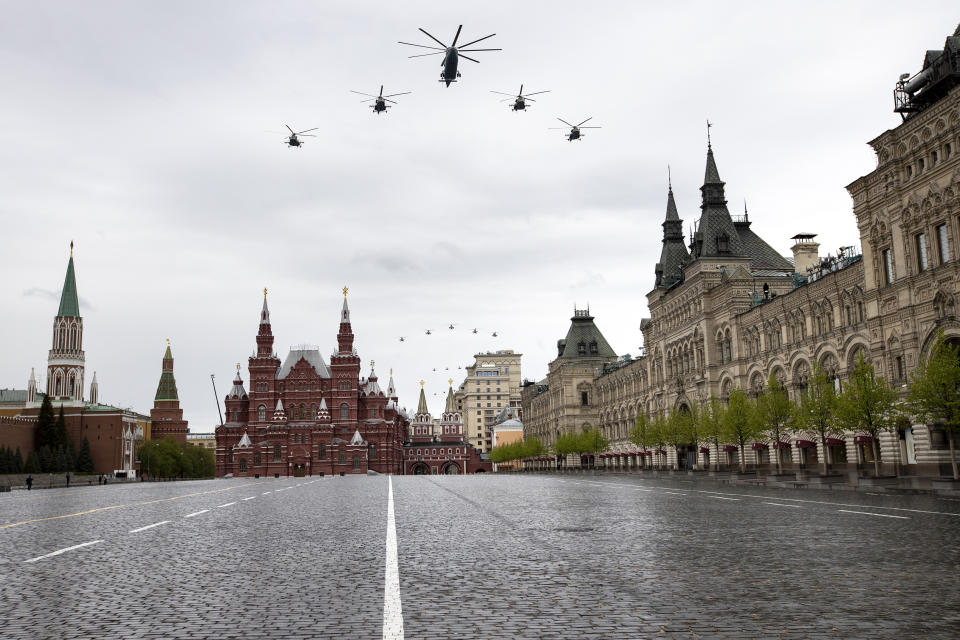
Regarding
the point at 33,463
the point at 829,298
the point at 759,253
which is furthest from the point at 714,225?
the point at 33,463

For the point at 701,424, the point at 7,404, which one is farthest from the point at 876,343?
the point at 7,404

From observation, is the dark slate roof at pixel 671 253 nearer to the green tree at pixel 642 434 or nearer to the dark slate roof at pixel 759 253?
the dark slate roof at pixel 759 253

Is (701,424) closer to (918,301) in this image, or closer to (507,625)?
(918,301)

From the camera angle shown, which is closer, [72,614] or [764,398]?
[72,614]

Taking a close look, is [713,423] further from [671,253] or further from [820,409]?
[671,253]

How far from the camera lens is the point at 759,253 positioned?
67.2m

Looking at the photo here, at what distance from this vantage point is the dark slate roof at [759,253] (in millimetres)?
65812

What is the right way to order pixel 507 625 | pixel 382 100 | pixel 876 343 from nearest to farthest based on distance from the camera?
1. pixel 507 625
2. pixel 382 100
3. pixel 876 343

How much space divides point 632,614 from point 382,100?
2632cm

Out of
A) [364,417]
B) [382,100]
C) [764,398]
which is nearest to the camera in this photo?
[382,100]

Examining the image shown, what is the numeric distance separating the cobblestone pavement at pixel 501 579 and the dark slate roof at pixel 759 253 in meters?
52.1

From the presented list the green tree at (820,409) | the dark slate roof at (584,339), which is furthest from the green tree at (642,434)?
the dark slate roof at (584,339)

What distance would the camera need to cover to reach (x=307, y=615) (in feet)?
22.4

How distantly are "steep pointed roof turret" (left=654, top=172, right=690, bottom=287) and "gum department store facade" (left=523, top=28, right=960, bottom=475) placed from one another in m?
0.13
